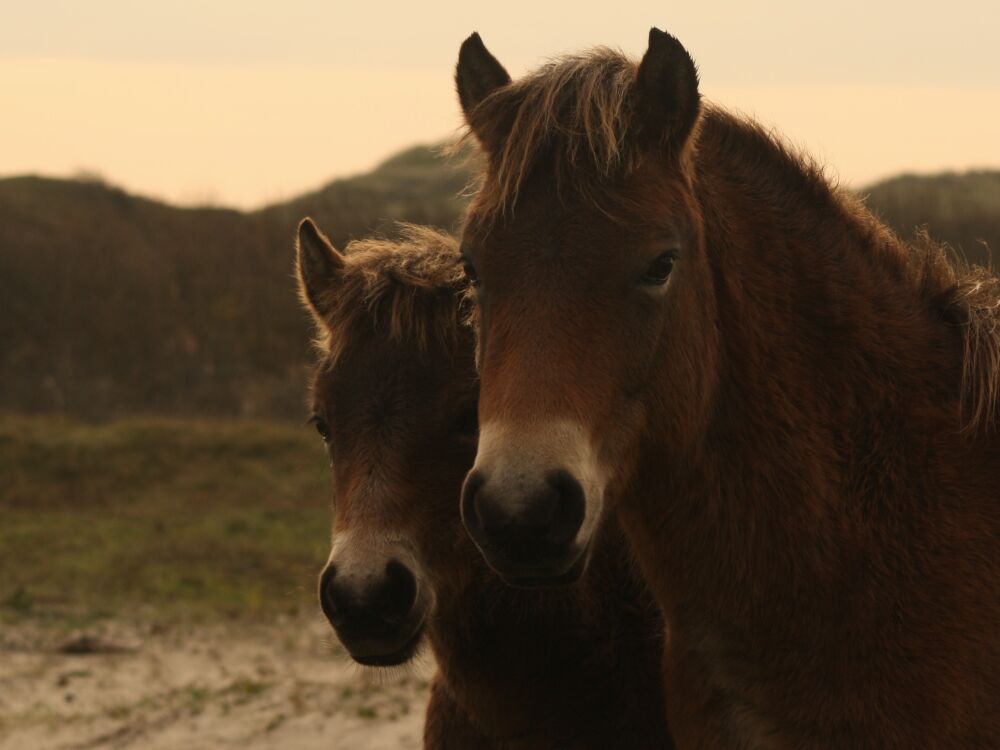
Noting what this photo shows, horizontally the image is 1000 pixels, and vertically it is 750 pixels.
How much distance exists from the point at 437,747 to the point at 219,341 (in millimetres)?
21537

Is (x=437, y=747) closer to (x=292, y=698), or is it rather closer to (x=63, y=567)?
(x=292, y=698)

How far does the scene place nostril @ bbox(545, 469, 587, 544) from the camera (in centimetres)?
313

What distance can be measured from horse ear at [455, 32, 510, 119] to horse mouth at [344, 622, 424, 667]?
1758 millimetres

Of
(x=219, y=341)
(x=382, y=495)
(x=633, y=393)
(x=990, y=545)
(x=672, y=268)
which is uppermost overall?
(x=672, y=268)

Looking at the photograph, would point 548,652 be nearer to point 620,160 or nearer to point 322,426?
point 322,426

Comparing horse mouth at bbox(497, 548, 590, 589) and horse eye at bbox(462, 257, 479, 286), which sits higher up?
horse eye at bbox(462, 257, 479, 286)

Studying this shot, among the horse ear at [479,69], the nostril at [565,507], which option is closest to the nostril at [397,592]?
the nostril at [565,507]

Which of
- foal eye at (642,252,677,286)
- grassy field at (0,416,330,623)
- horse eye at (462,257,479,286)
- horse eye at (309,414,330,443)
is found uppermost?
foal eye at (642,252,677,286)

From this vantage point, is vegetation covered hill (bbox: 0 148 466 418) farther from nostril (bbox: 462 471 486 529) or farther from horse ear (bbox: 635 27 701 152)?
nostril (bbox: 462 471 486 529)

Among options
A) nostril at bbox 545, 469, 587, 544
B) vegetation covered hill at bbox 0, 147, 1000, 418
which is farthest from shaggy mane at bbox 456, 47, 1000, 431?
vegetation covered hill at bbox 0, 147, 1000, 418

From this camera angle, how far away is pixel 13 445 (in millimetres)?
18484

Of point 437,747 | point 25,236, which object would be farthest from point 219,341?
point 437,747

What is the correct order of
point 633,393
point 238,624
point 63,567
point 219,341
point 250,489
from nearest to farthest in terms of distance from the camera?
1. point 633,393
2. point 238,624
3. point 63,567
4. point 250,489
5. point 219,341

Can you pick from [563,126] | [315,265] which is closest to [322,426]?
[315,265]
